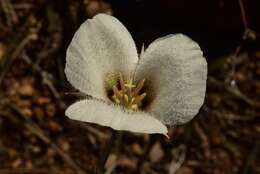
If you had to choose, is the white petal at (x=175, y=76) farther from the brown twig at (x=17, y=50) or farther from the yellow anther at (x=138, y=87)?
the brown twig at (x=17, y=50)

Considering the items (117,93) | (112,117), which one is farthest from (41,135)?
(112,117)

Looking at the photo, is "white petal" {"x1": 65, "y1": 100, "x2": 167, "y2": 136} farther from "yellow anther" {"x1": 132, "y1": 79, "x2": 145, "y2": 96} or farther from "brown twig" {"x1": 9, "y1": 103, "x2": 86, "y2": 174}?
"brown twig" {"x1": 9, "y1": 103, "x2": 86, "y2": 174}

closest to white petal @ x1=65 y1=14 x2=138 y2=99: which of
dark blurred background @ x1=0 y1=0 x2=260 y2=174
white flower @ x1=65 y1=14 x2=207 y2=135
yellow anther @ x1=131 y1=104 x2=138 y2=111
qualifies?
white flower @ x1=65 y1=14 x2=207 y2=135

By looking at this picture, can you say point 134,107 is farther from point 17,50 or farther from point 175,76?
point 17,50

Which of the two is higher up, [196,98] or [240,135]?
[196,98]

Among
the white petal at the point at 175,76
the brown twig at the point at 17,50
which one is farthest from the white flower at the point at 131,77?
the brown twig at the point at 17,50

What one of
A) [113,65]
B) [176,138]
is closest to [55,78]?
[176,138]

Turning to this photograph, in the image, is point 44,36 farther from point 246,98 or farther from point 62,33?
point 246,98
